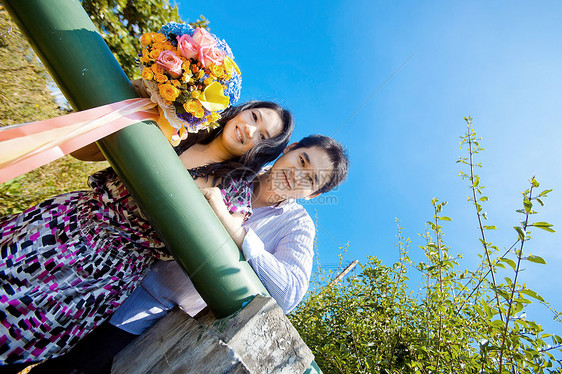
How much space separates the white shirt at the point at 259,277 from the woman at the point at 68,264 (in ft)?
0.37

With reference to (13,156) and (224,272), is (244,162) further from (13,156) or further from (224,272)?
(13,156)

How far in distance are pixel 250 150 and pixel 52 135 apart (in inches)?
41.1

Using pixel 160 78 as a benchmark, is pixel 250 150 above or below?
below

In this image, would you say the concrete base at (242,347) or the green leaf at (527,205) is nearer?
the concrete base at (242,347)

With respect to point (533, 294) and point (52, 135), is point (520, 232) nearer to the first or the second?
point (533, 294)

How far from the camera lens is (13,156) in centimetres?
72

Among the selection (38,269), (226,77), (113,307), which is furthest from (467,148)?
(38,269)

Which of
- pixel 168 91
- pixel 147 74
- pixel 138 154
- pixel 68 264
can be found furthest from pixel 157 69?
pixel 68 264

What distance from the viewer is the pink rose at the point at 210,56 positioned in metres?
1.22

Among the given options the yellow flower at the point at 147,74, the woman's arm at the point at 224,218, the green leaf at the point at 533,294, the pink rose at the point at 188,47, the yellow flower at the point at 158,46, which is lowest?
the green leaf at the point at 533,294

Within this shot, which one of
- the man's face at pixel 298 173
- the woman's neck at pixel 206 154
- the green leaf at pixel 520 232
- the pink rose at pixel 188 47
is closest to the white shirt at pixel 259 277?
the man's face at pixel 298 173

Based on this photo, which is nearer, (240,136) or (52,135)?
(52,135)

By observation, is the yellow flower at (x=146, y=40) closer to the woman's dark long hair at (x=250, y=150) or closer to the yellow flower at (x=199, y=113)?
the yellow flower at (x=199, y=113)

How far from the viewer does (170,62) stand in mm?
1171
